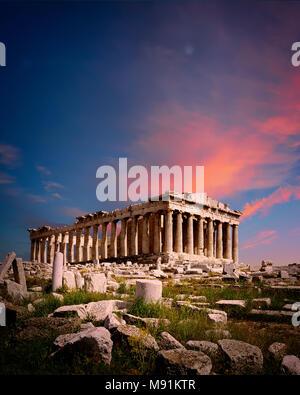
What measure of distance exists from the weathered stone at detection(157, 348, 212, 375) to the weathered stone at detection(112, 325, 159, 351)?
46cm

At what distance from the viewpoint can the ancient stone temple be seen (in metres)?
38.8

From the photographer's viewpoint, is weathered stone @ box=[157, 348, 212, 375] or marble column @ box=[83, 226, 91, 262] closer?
weathered stone @ box=[157, 348, 212, 375]

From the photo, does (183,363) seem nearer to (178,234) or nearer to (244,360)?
(244,360)

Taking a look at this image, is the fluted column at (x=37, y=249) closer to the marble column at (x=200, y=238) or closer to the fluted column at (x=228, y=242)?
the marble column at (x=200, y=238)

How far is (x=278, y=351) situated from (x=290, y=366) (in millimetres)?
824

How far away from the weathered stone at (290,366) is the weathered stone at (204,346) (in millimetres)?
1125

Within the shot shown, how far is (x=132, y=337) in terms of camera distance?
634 centimetres

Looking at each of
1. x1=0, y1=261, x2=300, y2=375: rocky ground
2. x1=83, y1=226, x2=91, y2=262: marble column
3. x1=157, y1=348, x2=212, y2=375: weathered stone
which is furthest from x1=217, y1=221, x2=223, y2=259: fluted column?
x1=157, y1=348, x2=212, y2=375: weathered stone

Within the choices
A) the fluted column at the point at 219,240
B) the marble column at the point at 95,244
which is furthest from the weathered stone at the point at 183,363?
the marble column at the point at 95,244

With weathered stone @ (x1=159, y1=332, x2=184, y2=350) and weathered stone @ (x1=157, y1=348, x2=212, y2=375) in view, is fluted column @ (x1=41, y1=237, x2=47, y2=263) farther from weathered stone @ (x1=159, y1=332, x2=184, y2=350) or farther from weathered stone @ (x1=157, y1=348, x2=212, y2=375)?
weathered stone @ (x1=157, y1=348, x2=212, y2=375)

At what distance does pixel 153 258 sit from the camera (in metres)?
36.3
